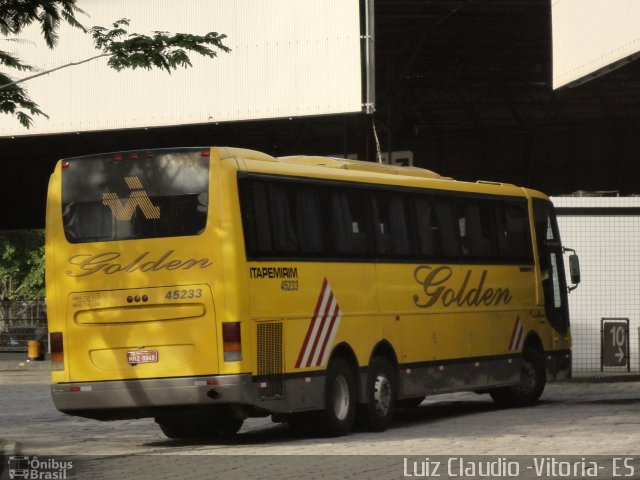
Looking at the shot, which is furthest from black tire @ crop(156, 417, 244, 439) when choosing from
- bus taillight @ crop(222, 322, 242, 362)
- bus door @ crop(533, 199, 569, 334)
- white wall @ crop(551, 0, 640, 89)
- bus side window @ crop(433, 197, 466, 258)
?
white wall @ crop(551, 0, 640, 89)

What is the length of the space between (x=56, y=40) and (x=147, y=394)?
17.5 ft

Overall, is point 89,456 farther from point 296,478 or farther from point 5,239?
point 5,239

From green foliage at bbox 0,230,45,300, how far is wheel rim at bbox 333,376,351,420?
3051 inches

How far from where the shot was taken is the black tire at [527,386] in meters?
23.1

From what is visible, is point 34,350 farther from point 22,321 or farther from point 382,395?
point 382,395

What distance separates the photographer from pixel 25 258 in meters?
95.5

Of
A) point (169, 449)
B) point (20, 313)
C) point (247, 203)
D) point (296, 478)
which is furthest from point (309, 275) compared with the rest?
point (20, 313)

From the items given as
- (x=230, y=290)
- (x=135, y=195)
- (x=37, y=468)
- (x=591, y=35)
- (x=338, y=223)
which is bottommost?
(x=37, y=468)

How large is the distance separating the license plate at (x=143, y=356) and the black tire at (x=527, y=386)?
808 centimetres

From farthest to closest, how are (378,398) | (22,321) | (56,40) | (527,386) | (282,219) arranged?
1. (22,321)
2. (527,386)
3. (378,398)
4. (282,219)
5. (56,40)

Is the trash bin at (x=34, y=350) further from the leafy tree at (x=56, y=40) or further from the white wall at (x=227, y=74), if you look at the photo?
the leafy tree at (x=56, y=40)

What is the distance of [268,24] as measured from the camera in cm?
3584

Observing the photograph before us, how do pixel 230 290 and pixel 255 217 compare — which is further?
pixel 255 217

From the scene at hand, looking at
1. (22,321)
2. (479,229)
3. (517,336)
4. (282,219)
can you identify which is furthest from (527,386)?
(22,321)
